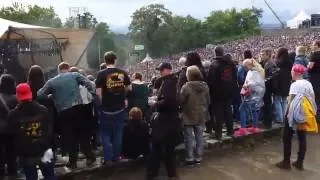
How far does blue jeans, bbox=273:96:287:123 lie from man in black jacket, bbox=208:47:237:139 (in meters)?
1.48

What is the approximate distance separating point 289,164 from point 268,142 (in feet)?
5.19

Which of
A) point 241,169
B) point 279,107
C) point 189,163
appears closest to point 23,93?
point 189,163

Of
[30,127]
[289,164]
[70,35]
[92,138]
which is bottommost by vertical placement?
[289,164]

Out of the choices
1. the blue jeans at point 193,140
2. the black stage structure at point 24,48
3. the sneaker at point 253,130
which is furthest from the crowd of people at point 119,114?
the black stage structure at point 24,48

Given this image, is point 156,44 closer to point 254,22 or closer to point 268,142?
point 254,22

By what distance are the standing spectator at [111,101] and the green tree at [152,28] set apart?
72.7 m

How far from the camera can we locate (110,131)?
6.62 meters

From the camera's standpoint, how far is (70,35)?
40.0 feet

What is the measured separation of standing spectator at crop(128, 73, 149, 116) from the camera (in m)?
7.66

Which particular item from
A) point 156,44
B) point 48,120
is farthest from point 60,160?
point 156,44

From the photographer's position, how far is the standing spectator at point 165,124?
639 cm

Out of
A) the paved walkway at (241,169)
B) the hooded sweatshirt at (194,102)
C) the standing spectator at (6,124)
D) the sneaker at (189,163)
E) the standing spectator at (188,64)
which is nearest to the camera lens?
the standing spectator at (6,124)

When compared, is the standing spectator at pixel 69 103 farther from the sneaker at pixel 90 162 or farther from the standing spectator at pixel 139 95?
the standing spectator at pixel 139 95

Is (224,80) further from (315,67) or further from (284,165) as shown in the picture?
(315,67)
